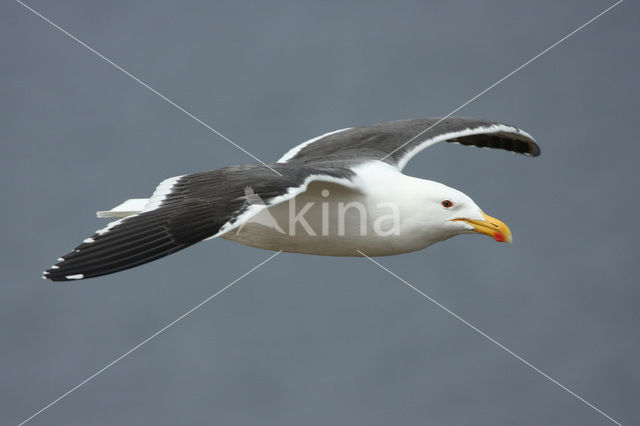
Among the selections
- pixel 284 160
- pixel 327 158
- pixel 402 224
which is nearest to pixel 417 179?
pixel 402 224

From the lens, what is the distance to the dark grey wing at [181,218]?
5.93 m

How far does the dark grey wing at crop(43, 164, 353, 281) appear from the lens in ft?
19.5

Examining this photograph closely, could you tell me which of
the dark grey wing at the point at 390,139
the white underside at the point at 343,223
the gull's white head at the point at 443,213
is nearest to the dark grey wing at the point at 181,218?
the white underside at the point at 343,223

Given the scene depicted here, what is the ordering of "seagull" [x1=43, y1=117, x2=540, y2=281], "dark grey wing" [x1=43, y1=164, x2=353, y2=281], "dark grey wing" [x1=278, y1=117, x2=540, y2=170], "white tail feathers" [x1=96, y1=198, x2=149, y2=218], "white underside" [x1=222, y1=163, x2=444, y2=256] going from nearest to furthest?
"dark grey wing" [x1=43, y1=164, x2=353, y2=281], "seagull" [x1=43, y1=117, x2=540, y2=281], "white underside" [x1=222, y1=163, x2=444, y2=256], "white tail feathers" [x1=96, y1=198, x2=149, y2=218], "dark grey wing" [x1=278, y1=117, x2=540, y2=170]

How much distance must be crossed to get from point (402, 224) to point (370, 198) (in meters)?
0.26

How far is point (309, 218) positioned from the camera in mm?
7035

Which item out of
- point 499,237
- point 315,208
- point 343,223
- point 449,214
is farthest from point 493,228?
point 315,208

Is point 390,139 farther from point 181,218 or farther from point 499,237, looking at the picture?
point 181,218

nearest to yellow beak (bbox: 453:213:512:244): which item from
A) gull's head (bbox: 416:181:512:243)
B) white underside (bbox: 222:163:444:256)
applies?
gull's head (bbox: 416:181:512:243)

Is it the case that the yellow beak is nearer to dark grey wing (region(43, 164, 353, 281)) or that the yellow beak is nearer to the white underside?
the white underside

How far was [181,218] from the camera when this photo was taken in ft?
20.3

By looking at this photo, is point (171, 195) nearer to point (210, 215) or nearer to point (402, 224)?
point (210, 215)

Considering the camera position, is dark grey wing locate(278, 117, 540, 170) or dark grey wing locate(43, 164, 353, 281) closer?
dark grey wing locate(43, 164, 353, 281)

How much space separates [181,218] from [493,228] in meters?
1.99
